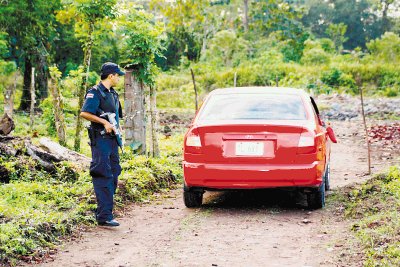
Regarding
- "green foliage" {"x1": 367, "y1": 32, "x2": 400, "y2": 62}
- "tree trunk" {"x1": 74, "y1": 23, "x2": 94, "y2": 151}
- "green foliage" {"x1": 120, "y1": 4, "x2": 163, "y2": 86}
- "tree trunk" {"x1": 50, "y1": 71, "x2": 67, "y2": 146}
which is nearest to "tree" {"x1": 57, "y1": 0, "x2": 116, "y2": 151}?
"tree trunk" {"x1": 74, "y1": 23, "x2": 94, "y2": 151}

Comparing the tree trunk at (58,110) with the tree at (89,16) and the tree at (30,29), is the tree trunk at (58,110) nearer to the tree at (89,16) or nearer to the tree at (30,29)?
the tree at (89,16)

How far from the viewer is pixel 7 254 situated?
18.4ft

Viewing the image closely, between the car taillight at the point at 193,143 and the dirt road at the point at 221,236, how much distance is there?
837 mm

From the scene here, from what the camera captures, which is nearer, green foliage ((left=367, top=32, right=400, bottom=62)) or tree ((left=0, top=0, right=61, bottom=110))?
tree ((left=0, top=0, right=61, bottom=110))

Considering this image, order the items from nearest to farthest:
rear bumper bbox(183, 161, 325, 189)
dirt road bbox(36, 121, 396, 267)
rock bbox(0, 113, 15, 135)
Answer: dirt road bbox(36, 121, 396, 267), rear bumper bbox(183, 161, 325, 189), rock bbox(0, 113, 15, 135)

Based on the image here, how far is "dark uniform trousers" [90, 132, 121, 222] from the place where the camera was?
23.2 ft

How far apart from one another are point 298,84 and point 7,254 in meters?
28.9

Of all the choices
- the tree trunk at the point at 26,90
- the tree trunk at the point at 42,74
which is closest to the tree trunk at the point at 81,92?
the tree trunk at the point at 26,90

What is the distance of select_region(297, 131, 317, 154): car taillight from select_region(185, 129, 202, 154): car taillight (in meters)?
1.25

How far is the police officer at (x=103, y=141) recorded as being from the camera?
7039mm

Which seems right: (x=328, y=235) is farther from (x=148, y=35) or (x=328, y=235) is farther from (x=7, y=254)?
(x=148, y=35)

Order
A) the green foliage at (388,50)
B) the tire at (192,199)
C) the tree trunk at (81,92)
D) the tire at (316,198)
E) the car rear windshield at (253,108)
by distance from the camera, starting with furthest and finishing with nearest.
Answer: the green foliage at (388,50) → the tree trunk at (81,92) → the tire at (192,199) → the car rear windshield at (253,108) → the tire at (316,198)

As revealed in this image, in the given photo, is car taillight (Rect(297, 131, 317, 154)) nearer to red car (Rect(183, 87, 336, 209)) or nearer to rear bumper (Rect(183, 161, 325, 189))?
red car (Rect(183, 87, 336, 209))

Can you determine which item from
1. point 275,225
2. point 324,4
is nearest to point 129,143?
point 275,225
